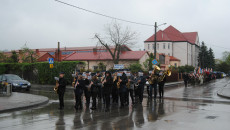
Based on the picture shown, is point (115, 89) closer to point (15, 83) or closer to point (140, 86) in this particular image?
point (140, 86)

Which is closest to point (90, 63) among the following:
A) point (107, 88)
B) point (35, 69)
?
point (35, 69)

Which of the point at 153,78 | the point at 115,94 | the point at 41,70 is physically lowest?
the point at 115,94

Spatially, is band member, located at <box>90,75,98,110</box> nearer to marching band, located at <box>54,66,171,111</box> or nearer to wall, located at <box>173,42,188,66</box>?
marching band, located at <box>54,66,171,111</box>

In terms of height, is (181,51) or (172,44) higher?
(172,44)

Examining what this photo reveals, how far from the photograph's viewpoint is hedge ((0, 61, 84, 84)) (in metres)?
30.4

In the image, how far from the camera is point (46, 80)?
108ft

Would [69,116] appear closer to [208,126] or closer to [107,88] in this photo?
[107,88]

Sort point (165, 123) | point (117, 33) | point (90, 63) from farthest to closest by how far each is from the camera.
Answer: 1. point (90, 63)
2. point (117, 33)
3. point (165, 123)

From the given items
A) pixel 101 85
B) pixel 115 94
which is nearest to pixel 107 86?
pixel 101 85

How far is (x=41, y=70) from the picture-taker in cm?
3316

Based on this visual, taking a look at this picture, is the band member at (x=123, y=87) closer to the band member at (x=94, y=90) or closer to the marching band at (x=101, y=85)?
the marching band at (x=101, y=85)

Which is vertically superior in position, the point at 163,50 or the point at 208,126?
the point at 163,50

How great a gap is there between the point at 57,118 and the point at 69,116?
1.84ft

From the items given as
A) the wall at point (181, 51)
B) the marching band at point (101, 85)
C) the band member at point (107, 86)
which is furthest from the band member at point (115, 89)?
the wall at point (181, 51)
